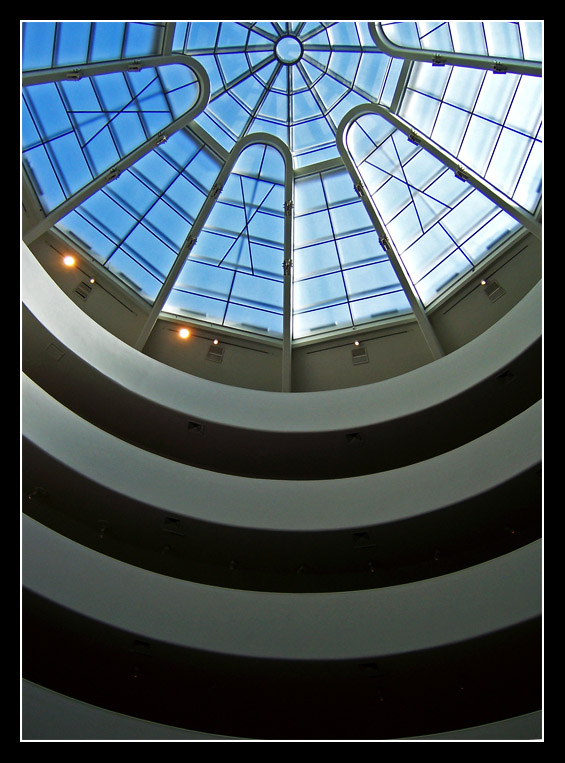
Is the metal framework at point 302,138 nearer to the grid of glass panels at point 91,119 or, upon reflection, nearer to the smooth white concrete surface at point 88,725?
the grid of glass panels at point 91,119

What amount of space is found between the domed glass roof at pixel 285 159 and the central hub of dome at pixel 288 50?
5cm

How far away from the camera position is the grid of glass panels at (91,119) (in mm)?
15469

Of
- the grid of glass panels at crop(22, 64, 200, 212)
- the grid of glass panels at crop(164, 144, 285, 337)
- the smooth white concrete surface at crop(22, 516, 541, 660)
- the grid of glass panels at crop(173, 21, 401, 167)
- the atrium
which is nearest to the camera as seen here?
the smooth white concrete surface at crop(22, 516, 541, 660)

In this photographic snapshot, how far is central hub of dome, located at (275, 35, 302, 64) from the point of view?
16047 millimetres

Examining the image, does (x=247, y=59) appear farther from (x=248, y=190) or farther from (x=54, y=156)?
(x=54, y=156)

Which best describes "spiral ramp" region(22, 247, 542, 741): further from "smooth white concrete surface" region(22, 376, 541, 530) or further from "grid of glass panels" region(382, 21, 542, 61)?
"grid of glass panels" region(382, 21, 542, 61)

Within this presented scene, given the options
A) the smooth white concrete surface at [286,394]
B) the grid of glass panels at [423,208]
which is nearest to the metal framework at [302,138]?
the grid of glass panels at [423,208]

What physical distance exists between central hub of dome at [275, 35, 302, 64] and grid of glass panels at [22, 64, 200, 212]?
231cm

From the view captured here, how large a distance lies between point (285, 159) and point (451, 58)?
4903 mm

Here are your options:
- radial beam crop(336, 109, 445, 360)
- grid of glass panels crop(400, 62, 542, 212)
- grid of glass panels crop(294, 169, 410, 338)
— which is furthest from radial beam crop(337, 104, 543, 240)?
grid of glass panels crop(294, 169, 410, 338)

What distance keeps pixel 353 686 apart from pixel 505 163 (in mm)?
13206

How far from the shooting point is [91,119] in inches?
630

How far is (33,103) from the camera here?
15164 mm
